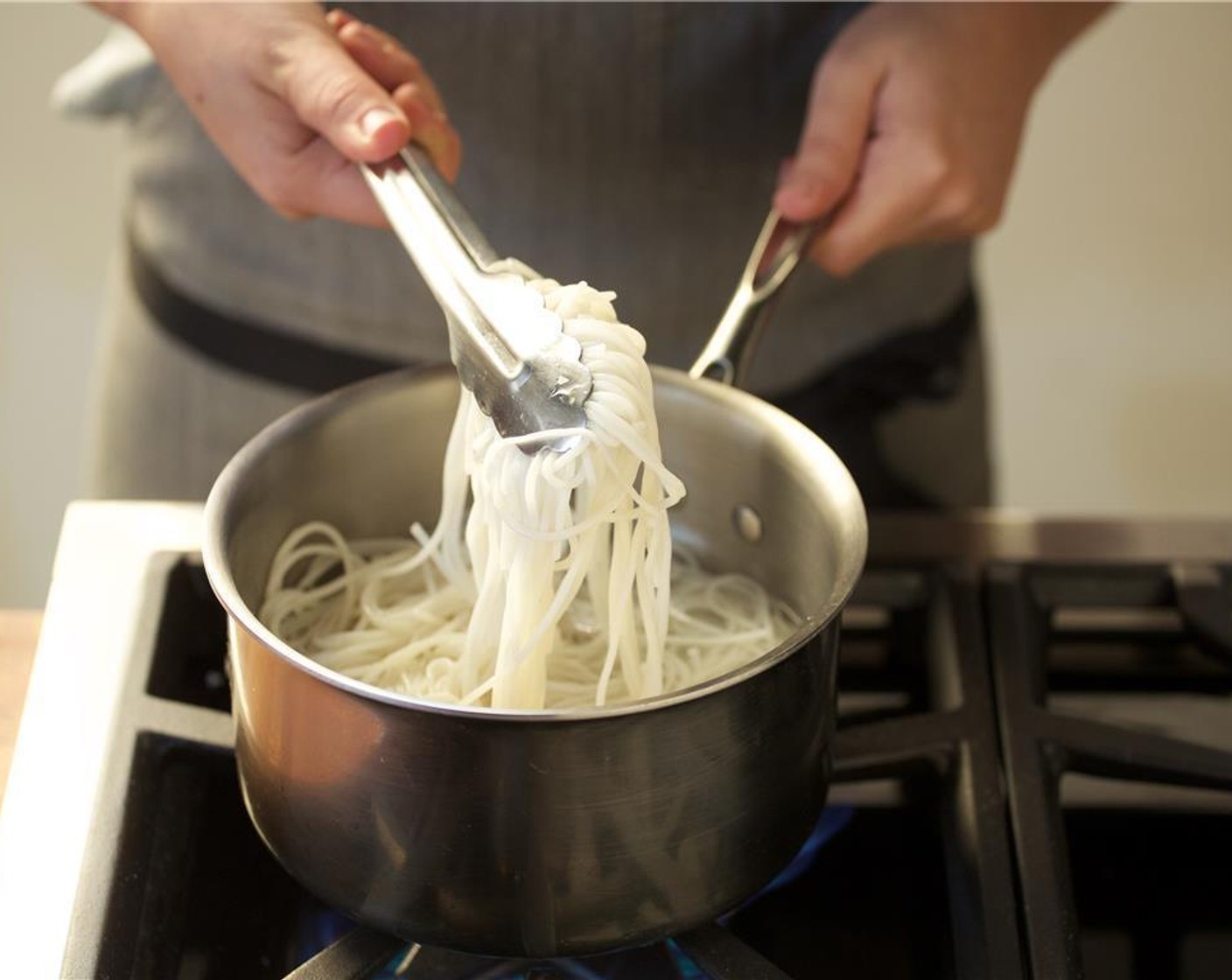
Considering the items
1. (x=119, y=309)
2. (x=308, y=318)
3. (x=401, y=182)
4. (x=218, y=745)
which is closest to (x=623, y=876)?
(x=218, y=745)

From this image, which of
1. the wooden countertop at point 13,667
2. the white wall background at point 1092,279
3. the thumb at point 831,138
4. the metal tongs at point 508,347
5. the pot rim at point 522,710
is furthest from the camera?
the white wall background at point 1092,279

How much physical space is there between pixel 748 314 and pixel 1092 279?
1764mm

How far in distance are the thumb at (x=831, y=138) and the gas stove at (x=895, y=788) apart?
220 millimetres

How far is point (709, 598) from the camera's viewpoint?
99 cm

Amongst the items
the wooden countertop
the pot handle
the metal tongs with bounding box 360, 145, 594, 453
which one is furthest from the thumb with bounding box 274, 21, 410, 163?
the wooden countertop

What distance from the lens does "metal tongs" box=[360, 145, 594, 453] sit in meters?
0.77

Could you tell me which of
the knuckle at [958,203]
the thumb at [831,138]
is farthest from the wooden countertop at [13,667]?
the knuckle at [958,203]

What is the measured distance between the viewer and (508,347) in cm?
76

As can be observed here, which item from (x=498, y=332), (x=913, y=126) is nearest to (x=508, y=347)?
(x=498, y=332)

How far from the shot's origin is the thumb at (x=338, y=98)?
896 millimetres

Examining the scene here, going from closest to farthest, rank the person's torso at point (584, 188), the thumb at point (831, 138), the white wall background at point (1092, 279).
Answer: the thumb at point (831, 138)
the person's torso at point (584, 188)
the white wall background at point (1092, 279)

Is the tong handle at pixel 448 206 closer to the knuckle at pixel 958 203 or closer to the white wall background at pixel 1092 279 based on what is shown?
the knuckle at pixel 958 203

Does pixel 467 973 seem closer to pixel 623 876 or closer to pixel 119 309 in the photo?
pixel 623 876

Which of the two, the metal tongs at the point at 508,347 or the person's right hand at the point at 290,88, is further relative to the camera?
the person's right hand at the point at 290,88
